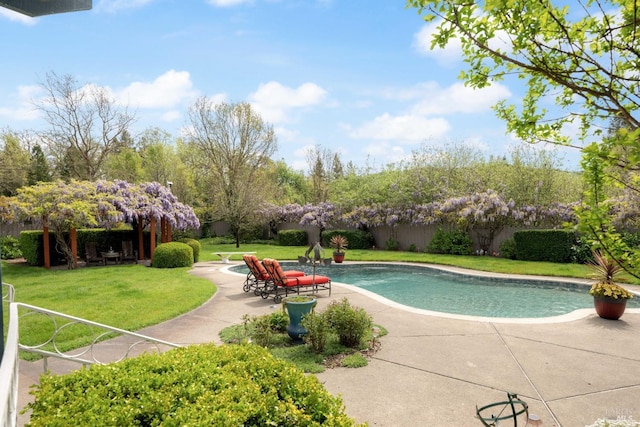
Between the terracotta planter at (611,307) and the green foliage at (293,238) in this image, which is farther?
the green foliage at (293,238)

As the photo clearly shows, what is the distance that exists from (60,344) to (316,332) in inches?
160

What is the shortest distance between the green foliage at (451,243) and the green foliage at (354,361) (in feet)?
51.0

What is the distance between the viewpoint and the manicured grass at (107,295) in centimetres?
707

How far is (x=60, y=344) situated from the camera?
6.01 m

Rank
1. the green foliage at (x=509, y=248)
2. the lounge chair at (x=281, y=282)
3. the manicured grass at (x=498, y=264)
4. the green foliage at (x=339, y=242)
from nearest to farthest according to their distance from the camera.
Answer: the lounge chair at (x=281, y=282) < the manicured grass at (x=498, y=264) < the green foliage at (x=509, y=248) < the green foliage at (x=339, y=242)

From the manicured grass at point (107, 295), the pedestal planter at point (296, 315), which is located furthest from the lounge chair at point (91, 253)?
the pedestal planter at point (296, 315)

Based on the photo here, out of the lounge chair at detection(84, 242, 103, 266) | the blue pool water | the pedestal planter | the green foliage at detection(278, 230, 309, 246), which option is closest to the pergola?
the lounge chair at detection(84, 242, 103, 266)

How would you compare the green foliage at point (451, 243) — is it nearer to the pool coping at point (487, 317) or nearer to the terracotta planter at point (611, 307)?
the pool coping at point (487, 317)

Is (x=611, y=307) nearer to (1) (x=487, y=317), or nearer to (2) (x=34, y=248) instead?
(1) (x=487, y=317)

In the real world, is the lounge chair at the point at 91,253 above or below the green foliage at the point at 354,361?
A: above

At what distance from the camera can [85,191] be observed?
14.8 metres

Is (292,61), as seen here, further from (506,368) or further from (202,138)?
(202,138)

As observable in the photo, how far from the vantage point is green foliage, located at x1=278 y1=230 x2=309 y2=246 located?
27.4 m

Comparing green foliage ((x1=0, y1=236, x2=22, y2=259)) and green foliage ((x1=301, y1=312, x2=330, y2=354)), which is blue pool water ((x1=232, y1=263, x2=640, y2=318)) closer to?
green foliage ((x1=301, y1=312, x2=330, y2=354))
